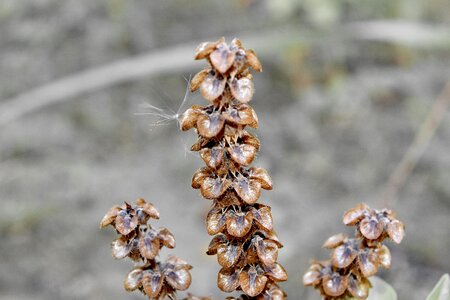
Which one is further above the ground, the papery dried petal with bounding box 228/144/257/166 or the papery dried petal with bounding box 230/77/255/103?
the papery dried petal with bounding box 230/77/255/103

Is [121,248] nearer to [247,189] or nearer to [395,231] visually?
[247,189]

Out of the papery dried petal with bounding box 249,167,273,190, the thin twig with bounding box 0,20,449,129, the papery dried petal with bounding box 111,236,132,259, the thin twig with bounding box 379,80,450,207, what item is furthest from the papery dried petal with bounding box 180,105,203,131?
the thin twig with bounding box 0,20,449,129

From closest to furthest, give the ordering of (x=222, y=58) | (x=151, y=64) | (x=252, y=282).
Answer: (x=222, y=58) < (x=252, y=282) < (x=151, y=64)

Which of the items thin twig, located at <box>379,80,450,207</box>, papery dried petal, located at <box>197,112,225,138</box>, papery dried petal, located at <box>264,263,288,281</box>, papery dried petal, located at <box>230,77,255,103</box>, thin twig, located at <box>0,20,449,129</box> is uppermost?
thin twig, located at <box>0,20,449,129</box>

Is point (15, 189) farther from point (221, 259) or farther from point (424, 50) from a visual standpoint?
point (221, 259)

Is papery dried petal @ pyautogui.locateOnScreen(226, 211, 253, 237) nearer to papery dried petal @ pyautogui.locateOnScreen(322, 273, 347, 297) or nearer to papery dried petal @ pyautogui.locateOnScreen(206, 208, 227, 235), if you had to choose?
papery dried petal @ pyautogui.locateOnScreen(206, 208, 227, 235)

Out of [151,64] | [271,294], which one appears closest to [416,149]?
[151,64]

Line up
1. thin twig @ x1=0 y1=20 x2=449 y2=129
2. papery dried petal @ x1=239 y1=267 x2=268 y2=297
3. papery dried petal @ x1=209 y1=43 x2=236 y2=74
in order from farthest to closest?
thin twig @ x1=0 y1=20 x2=449 y2=129 < papery dried petal @ x1=239 y1=267 x2=268 y2=297 < papery dried petal @ x1=209 y1=43 x2=236 y2=74
